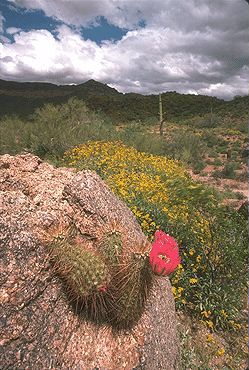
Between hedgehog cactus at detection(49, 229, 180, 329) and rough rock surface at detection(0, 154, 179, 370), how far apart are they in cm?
11

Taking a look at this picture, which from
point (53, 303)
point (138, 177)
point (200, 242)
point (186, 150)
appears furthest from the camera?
point (186, 150)

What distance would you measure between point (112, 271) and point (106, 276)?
3.9 inches

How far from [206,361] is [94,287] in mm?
2120

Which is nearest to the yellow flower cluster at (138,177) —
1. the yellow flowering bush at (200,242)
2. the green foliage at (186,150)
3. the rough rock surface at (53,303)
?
the yellow flowering bush at (200,242)

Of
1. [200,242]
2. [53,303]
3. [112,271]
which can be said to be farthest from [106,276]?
[200,242]

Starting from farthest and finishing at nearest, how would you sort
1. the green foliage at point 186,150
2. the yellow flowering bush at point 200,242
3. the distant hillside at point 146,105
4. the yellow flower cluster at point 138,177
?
the distant hillside at point 146,105 → the green foliage at point 186,150 → the yellow flower cluster at point 138,177 → the yellow flowering bush at point 200,242

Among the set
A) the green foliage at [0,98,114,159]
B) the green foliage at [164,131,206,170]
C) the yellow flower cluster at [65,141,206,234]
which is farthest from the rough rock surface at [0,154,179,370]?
the green foliage at [164,131,206,170]

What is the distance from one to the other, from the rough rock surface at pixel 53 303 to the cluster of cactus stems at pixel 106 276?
9cm

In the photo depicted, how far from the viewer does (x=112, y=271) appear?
2.55m

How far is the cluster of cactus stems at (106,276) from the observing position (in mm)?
2418

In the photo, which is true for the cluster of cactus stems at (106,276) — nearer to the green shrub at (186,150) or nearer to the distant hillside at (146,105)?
the green shrub at (186,150)

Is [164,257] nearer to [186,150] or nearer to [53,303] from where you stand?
[53,303]

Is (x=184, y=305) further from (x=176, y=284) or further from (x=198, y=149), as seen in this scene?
(x=198, y=149)

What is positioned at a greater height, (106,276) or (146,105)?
(106,276)
